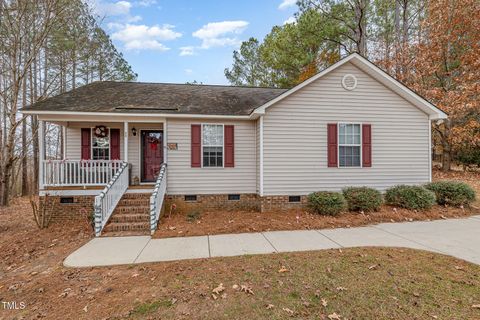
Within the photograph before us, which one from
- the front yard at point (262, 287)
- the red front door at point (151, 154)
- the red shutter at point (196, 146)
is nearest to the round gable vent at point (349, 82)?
the red shutter at point (196, 146)

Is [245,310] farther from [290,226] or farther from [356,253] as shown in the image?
[290,226]

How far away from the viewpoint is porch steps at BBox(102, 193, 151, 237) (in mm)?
6637

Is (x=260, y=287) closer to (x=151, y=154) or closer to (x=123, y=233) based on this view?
(x=123, y=233)

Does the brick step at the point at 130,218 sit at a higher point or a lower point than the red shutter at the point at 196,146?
lower

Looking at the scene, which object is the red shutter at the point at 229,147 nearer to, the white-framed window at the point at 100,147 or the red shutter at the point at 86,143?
the white-framed window at the point at 100,147

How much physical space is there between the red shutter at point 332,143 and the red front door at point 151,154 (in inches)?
254

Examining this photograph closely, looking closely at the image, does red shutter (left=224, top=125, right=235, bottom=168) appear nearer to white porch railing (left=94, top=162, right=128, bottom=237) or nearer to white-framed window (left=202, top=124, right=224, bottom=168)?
white-framed window (left=202, top=124, right=224, bottom=168)

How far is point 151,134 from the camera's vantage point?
983 centimetres

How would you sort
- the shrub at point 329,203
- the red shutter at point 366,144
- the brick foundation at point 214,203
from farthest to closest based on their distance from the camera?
the red shutter at point 366,144 < the brick foundation at point 214,203 < the shrub at point 329,203

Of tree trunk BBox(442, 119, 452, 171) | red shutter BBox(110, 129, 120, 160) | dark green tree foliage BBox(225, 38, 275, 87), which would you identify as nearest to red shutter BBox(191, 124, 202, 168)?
red shutter BBox(110, 129, 120, 160)

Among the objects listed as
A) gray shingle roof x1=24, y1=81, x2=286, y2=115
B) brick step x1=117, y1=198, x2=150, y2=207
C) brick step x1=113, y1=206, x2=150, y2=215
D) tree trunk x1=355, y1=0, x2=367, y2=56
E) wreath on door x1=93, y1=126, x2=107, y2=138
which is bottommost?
brick step x1=113, y1=206, x2=150, y2=215

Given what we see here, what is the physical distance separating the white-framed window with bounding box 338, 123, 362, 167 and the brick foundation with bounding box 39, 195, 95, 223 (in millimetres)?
8719

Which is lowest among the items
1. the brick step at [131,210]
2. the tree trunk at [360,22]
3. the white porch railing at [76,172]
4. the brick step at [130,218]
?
the brick step at [130,218]

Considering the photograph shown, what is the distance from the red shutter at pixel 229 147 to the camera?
8.99 meters
